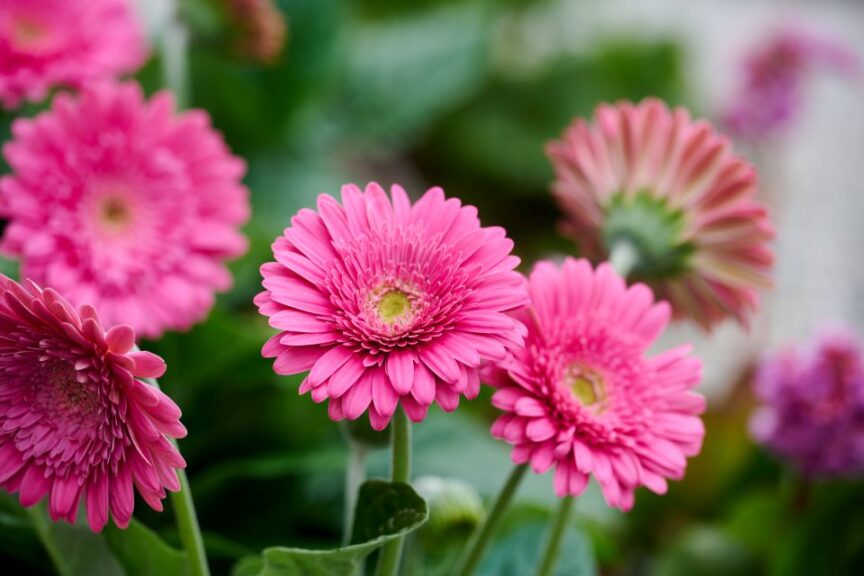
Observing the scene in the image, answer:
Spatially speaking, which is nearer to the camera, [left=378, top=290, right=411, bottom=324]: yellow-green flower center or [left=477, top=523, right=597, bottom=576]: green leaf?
[left=378, top=290, right=411, bottom=324]: yellow-green flower center

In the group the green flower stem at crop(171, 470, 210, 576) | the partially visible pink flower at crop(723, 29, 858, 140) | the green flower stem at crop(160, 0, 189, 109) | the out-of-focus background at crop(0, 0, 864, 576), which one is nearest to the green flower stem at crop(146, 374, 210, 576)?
the green flower stem at crop(171, 470, 210, 576)

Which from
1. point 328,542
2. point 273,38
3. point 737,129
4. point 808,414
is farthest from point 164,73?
point 737,129

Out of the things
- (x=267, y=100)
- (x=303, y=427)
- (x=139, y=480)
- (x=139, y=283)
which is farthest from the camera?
(x=267, y=100)

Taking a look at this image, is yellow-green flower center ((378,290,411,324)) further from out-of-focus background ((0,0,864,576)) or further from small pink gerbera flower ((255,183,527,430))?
out-of-focus background ((0,0,864,576))

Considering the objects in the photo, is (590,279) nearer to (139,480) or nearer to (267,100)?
(139,480)

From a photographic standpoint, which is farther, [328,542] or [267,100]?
[267,100]

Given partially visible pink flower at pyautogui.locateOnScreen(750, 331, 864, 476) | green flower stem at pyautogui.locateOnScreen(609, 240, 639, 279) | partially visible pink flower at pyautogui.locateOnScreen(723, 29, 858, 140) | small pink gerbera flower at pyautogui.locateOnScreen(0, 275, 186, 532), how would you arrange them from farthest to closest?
partially visible pink flower at pyautogui.locateOnScreen(723, 29, 858, 140)
partially visible pink flower at pyautogui.locateOnScreen(750, 331, 864, 476)
green flower stem at pyautogui.locateOnScreen(609, 240, 639, 279)
small pink gerbera flower at pyautogui.locateOnScreen(0, 275, 186, 532)

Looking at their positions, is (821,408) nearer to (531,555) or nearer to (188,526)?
(531,555)
